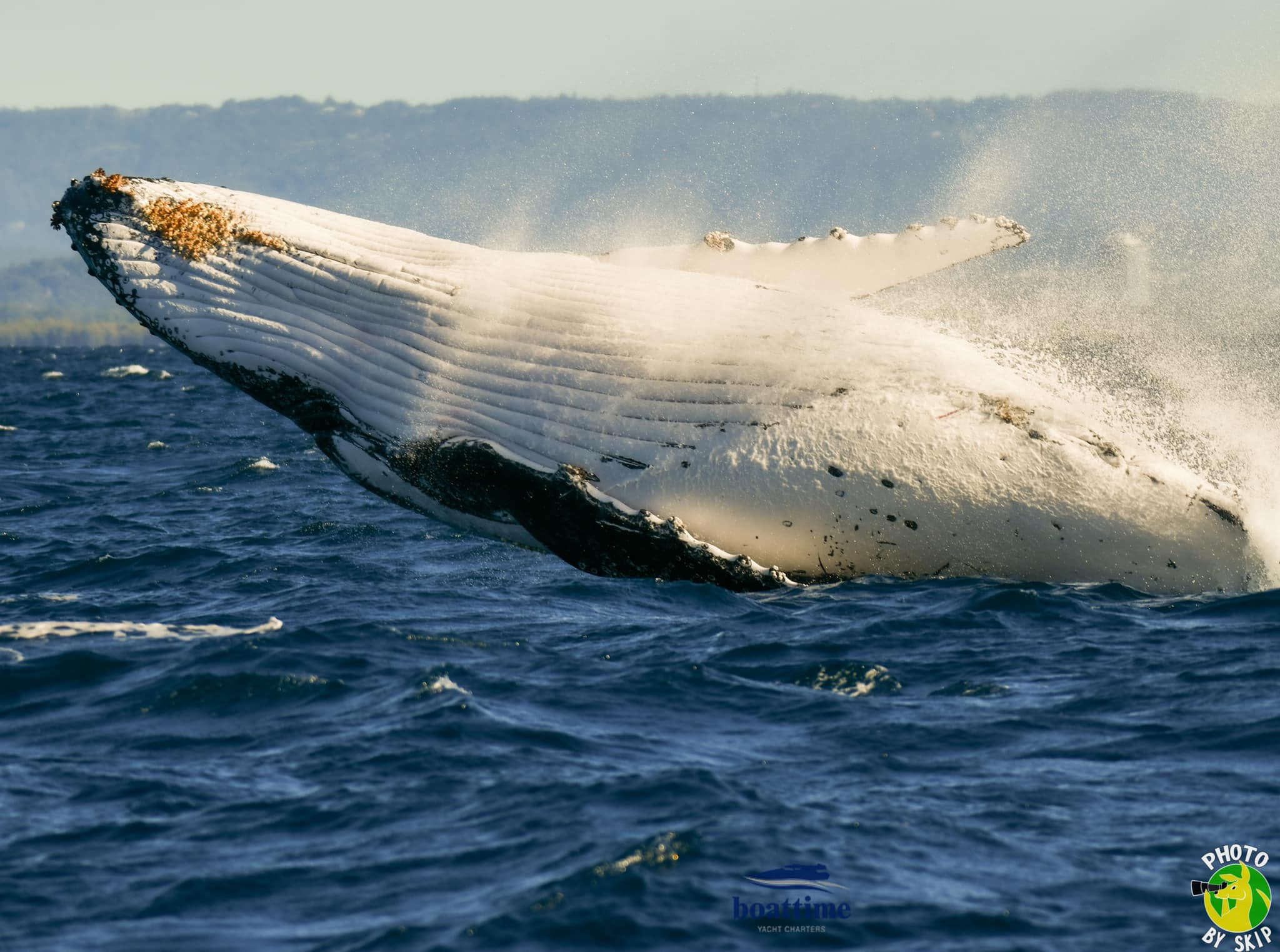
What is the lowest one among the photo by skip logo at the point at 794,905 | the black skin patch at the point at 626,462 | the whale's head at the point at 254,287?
the photo by skip logo at the point at 794,905

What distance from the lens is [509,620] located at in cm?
1380

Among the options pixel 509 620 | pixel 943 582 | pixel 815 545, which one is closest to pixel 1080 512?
pixel 943 582

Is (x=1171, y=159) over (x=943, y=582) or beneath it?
over

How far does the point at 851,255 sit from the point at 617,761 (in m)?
6.16

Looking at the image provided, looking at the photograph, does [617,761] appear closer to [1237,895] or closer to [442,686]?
[442,686]

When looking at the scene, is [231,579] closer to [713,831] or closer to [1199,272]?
[713,831]

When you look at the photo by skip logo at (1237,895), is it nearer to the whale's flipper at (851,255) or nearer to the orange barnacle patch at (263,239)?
the whale's flipper at (851,255)

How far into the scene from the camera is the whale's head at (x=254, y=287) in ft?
44.1

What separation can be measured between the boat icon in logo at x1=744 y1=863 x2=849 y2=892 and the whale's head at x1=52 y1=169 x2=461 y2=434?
6638mm

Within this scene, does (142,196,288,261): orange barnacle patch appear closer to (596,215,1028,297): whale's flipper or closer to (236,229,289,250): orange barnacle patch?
(236,229,289,250): orange barnacle patch

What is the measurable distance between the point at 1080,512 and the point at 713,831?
213 inches

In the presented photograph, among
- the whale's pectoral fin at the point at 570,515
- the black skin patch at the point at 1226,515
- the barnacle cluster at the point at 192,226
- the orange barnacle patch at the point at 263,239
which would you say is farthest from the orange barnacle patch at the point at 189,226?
the black skin patch at the point at 1226,515

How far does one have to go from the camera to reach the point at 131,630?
1370cm

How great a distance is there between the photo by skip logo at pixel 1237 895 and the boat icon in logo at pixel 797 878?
66.1 inches
